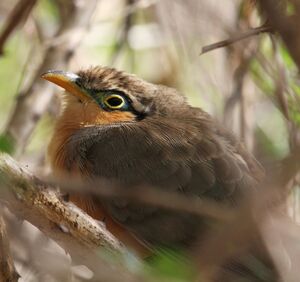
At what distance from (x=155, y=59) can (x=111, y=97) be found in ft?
6.38

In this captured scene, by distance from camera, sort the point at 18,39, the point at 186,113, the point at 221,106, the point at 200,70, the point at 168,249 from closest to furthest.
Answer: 1. the point at 168,249
2. the point at 186,113
3. the point at 200,70
4. the point at 221,106
5. the point at 18,39

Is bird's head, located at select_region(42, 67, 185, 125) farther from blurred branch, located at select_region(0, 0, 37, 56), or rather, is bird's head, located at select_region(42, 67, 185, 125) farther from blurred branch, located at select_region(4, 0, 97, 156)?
blurred branch, located at select_region(0, 0, 37, 56)

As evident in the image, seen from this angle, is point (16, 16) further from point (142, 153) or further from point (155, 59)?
point (155, 59)

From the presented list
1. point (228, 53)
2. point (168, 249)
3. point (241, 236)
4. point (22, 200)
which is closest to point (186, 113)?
point (228, 53)

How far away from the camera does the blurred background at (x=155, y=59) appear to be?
4.30 metres

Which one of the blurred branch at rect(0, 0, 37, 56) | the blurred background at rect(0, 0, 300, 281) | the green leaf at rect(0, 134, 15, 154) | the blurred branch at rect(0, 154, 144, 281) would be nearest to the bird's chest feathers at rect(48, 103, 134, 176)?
the blurred background at rect(0, 0, 300, 281)

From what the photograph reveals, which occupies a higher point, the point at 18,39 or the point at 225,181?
the point at 18,39

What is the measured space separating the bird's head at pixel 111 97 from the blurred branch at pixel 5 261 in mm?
1678

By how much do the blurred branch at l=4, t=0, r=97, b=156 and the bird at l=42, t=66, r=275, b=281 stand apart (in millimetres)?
374

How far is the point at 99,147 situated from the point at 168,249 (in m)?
0.75

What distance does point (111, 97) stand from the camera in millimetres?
4512

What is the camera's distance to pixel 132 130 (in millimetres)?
4074

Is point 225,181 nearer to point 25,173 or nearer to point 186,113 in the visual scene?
point 186,113

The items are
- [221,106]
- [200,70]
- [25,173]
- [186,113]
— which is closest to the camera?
[25,173]
